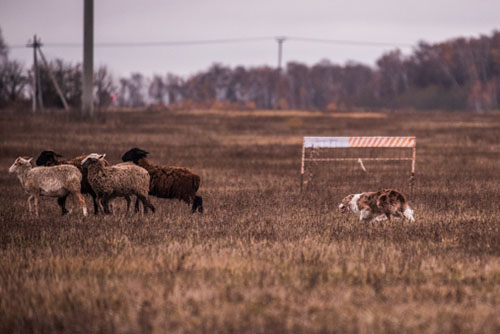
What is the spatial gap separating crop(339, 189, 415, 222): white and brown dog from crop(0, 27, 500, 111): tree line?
Result: 44.5m

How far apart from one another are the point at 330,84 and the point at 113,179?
16104cm

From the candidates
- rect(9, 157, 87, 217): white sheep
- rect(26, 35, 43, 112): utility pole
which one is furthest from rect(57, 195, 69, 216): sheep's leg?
rect(26, 35, 43, 112): utility pole

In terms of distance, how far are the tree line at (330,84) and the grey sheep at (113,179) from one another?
141 feet

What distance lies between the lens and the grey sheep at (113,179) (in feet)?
39.5

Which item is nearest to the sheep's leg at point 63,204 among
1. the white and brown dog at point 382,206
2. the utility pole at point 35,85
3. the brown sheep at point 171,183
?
the brown sheep at point 171,183

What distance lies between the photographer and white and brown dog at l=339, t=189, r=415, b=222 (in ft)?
37.2

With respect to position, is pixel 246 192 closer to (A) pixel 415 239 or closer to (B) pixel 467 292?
(A) pixel 415 239

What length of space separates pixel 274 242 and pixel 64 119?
3187 cm

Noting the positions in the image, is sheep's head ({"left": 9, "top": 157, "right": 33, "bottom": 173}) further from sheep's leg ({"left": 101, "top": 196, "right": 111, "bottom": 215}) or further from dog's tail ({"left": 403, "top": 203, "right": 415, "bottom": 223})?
dog's tail ({"left": 403, "top": 203, "right": 415, "bottom": 223})

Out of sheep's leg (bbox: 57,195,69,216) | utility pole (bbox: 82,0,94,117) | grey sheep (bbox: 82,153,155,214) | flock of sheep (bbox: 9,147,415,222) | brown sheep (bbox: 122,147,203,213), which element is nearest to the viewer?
flock of sheep (bbox: 9,147,415,222)

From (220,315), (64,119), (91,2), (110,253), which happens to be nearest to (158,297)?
(220,315)

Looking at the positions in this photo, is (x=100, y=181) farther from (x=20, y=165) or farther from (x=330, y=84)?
(x=330, y=84)

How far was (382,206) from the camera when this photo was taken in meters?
11.4

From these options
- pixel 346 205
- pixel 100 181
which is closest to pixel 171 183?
pixel 100 181
